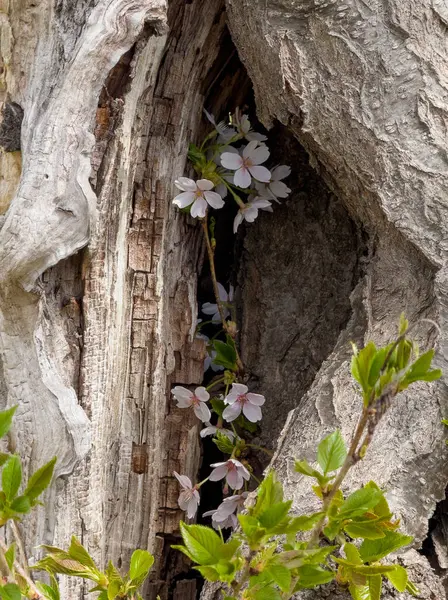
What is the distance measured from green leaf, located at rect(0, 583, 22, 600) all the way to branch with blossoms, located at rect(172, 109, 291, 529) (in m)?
0.55

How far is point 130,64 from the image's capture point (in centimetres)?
128

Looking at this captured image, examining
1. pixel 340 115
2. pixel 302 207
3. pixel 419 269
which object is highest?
pixel 340 115

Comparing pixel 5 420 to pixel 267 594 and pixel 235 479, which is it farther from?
pixel 235 479

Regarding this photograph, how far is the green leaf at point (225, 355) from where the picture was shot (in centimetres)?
151

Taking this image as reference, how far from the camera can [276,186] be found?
60.4 inches

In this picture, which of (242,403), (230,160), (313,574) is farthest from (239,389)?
(313,574)

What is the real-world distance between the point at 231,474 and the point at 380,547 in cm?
49

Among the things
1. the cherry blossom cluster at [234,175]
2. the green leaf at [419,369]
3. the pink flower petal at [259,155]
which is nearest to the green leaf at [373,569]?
the green leaf at [419,369]

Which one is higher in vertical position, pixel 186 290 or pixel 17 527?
pixel 186 290

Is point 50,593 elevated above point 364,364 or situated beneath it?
situated beneath

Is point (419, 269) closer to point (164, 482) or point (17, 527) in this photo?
point (164, 482)

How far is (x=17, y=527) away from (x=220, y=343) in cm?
53

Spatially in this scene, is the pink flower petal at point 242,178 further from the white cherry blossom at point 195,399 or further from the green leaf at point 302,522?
the green leaf at point 302,522

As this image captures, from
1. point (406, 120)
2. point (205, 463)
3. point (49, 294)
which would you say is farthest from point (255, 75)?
point (205, 463)
